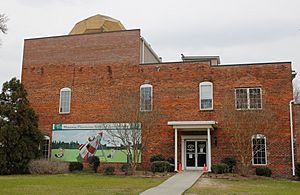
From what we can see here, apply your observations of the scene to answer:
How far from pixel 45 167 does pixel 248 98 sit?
14260 mm

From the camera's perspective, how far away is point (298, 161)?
85.4 feet

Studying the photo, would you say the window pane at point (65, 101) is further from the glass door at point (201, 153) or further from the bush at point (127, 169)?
the glass door at point (201, 153)

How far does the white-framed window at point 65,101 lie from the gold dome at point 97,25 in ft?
20.3

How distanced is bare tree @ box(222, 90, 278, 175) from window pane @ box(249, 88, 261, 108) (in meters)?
0.38

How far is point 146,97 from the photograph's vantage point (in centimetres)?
2930

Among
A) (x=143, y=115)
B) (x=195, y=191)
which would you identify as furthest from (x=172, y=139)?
(x=195, y=191)

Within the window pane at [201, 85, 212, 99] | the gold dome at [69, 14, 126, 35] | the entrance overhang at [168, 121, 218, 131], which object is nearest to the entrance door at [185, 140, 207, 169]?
the entrance overhang at [168, 121, 218, 131]

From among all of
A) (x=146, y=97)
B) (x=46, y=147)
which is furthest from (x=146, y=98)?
(x=46, y=147)

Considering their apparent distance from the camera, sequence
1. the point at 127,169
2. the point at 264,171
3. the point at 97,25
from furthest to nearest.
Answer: the point at 97,25
the point at 127,169
the point at 264,171

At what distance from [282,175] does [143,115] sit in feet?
32.2

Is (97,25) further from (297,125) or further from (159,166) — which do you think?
(297,125)

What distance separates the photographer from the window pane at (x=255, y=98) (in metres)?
27.0

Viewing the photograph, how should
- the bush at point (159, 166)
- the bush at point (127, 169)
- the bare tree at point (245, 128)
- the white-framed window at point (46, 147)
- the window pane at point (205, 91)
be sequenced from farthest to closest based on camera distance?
the white-framed window at point (46, 147) → the window pane at point (205, 91) → the bush at point (159, 166) → the bush at point (127, 169) → the bare tree at point (245, 128)

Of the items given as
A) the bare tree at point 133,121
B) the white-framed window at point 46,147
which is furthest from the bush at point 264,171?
the white-framed window at point 46,147
